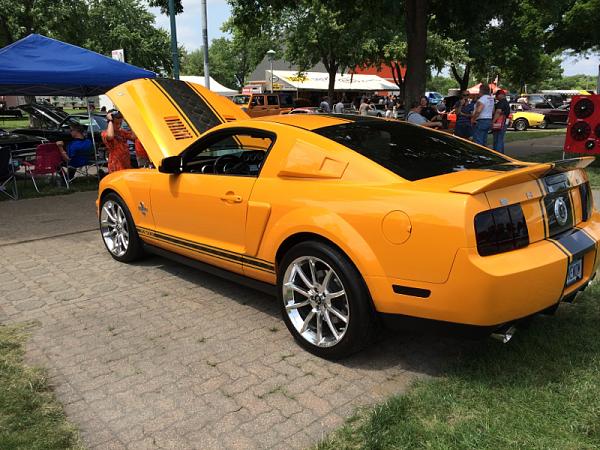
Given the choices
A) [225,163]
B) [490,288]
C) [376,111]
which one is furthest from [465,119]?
[376,111]

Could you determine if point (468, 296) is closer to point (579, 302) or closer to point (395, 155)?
point (395, 155)

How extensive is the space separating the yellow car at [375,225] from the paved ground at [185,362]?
0.99ft

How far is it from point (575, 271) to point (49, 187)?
1028cm

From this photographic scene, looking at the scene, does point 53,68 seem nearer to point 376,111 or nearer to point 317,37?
point 376,111

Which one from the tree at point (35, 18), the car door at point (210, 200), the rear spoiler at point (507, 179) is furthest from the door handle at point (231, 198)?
the tree at point (35, 18)

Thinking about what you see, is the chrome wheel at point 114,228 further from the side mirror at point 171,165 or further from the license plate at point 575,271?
the license plate at point 575,271

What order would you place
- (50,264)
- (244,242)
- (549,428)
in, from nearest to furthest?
1. (549,428)
2. (244,242)
3. (50,264)

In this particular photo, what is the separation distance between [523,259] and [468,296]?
369 millimetres

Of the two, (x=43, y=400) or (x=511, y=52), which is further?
(x=511, y=52)

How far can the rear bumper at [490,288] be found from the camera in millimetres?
2590

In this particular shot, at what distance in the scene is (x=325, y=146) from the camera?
3.38m

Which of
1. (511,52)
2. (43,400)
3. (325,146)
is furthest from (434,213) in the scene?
(511,52)

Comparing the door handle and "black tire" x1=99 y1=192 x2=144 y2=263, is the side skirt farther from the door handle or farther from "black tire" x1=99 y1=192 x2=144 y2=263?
the door handle

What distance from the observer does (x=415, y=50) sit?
36.7ft
